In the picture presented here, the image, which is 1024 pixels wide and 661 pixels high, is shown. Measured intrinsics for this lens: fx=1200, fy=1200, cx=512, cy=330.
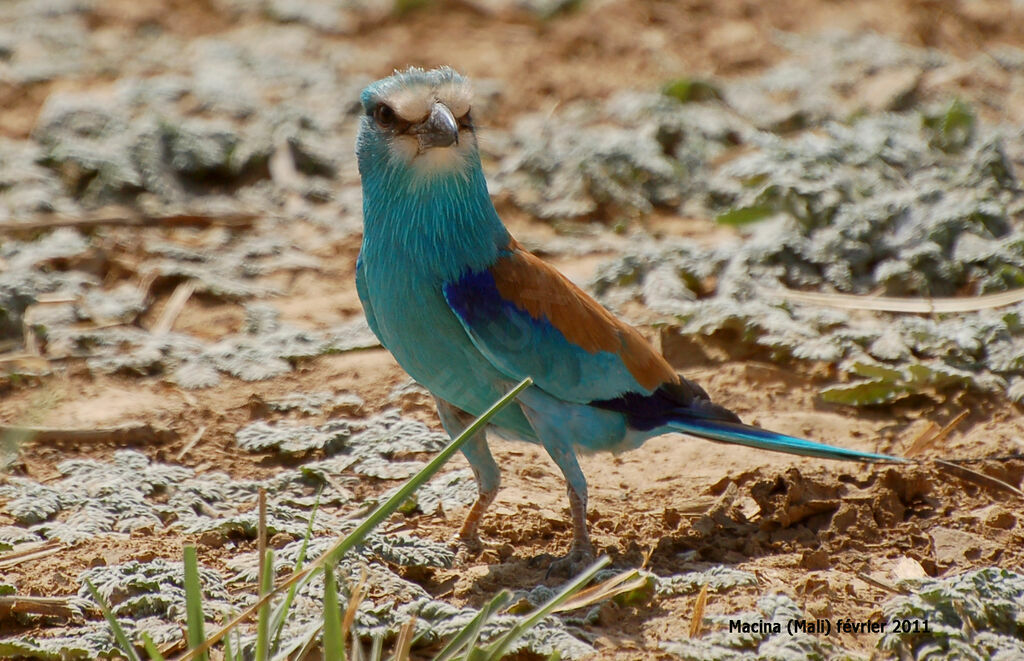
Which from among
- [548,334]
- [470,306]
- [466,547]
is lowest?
[466,547]

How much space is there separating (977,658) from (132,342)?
385cm

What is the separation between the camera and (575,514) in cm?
373

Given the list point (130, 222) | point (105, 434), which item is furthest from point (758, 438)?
point (130, 222)

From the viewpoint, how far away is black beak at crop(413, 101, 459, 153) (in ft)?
11.6

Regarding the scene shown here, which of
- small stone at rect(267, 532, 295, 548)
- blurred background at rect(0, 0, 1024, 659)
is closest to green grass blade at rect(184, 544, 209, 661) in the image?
blurred background at rect(0, 0, 1024, 659)

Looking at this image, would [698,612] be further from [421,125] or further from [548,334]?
[421,125]

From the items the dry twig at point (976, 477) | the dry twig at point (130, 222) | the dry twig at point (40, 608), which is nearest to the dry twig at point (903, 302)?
the dry twig at point (976, 477)

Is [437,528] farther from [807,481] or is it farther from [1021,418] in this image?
[1021,418]

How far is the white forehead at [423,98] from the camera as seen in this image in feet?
11.8

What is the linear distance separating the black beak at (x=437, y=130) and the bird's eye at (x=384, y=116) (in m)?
0.11

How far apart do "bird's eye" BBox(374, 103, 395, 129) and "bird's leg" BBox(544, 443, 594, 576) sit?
3.60 ft

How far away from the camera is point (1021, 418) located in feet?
14.9

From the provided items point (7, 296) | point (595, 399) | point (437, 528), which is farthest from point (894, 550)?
point (7, 296)

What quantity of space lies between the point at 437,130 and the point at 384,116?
24 centimetres
